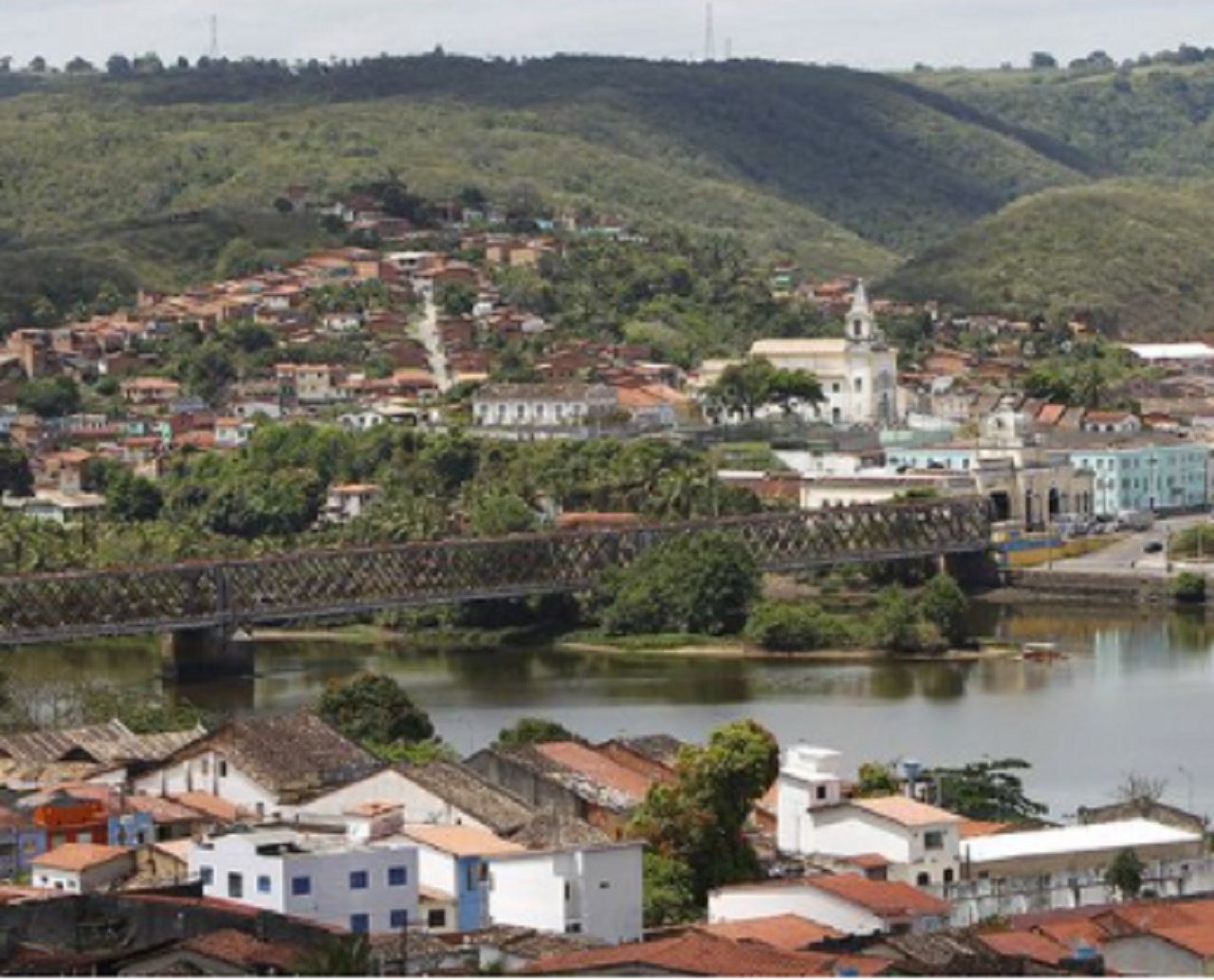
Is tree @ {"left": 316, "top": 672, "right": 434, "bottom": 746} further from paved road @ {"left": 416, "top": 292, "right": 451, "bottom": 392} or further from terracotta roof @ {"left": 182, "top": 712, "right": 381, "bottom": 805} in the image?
paved road @ {"left": 416, "top": 292, "right": 451, "bottom": 392}

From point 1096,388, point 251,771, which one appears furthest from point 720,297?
point 251,771

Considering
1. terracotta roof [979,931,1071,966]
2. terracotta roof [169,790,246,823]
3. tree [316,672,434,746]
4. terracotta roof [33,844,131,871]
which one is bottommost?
tree [316,672,434,746]

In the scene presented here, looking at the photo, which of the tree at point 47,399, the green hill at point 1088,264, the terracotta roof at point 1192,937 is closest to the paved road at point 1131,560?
the tree at point 47,399

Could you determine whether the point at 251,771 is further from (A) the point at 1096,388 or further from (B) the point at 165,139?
(B) the point at 165,139

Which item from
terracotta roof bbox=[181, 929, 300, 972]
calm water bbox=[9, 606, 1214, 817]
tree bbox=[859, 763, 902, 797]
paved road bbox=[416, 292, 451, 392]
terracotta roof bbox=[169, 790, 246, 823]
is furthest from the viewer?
paved road bbox=[416, 292, 451, 392]

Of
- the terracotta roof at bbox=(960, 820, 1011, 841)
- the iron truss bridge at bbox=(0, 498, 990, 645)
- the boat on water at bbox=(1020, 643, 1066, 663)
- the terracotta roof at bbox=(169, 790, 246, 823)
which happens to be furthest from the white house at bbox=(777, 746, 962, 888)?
the iron truss bridge at bbox=(0, 498, 990, 645)

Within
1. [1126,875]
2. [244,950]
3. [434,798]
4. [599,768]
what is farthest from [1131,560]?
[244,950]
